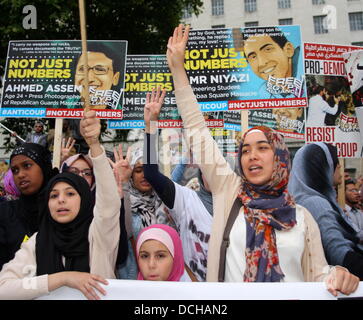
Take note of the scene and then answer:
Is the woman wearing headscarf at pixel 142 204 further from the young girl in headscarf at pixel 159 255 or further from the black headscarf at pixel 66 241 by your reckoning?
the black headscarf at pixel 66 241

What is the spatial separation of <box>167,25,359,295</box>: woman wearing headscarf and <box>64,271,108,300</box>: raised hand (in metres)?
0.47

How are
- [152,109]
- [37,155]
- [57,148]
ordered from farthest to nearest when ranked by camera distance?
[57,148] < [37,155] < [152,109]

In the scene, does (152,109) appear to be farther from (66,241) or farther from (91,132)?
(66,241)

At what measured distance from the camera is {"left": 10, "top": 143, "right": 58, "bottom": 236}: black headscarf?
2280 millimetres

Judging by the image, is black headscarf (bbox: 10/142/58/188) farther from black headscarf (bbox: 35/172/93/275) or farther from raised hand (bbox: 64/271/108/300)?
raised hand (bbox: 64/271/108/300)

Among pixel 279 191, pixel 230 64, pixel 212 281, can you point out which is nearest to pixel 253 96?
pixel 230 64

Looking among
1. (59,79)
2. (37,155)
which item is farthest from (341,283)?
(59,79)

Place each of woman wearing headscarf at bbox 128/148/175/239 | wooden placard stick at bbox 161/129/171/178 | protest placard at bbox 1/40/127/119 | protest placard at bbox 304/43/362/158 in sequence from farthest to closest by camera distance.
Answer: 1. protest placard at bbox 304/43/362/158
2. protest placard at bbox 1/40/127/119
3. wooden placard stick at bbox 161/129/171/178
4. woman wearing headscarf at bbox 128/148/175/239

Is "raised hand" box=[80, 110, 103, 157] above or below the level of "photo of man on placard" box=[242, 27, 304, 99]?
below

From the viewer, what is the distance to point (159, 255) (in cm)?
199

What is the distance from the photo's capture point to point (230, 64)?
4738mm

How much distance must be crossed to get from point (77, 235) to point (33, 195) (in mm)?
705

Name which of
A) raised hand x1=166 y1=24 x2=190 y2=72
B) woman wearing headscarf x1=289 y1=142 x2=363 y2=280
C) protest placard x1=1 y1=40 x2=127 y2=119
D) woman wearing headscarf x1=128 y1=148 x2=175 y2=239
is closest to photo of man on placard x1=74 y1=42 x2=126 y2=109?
protest placard x1=1 y1=40 x2=127 y2=119

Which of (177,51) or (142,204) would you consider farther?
(142,204)
